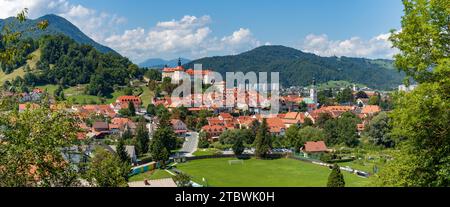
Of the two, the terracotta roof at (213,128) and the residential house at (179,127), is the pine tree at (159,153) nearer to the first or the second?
the residential house at (179,127)

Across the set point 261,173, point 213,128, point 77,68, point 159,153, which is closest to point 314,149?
point 261,173

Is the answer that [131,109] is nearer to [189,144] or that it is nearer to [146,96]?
[146,96]

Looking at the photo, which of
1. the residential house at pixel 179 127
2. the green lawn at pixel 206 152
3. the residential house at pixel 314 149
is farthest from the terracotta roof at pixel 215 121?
the residential house at pixel 314 149

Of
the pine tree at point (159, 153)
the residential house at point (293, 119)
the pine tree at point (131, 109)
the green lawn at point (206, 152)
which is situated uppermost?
the pine tree at point (131, 109)

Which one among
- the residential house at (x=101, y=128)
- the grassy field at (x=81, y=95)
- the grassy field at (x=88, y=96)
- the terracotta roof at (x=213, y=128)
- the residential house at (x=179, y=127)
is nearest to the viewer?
the residential house at (x=101, y=128)

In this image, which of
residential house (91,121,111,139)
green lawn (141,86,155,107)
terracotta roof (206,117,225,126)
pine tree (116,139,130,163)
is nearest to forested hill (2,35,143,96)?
green lawn (141,86,155,107)
